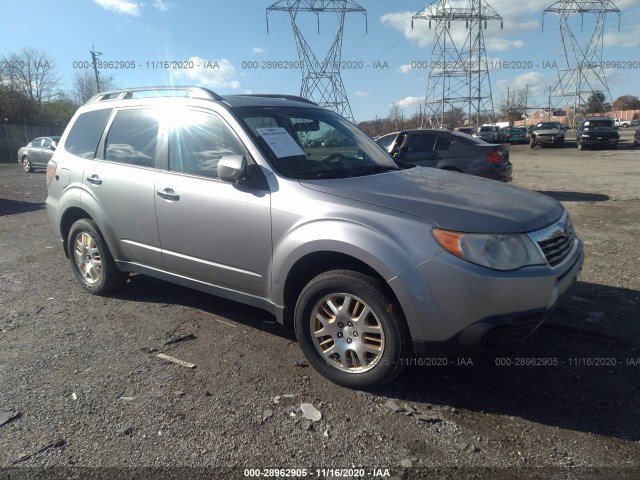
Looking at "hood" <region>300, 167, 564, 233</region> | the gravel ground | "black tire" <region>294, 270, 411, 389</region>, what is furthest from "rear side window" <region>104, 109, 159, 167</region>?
"black tire" <region>294, 270, 411, 389</region>

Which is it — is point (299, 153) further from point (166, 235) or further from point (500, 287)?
point (500, 287)

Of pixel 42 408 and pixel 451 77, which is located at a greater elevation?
pixel 451 77

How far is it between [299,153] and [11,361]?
104 inches

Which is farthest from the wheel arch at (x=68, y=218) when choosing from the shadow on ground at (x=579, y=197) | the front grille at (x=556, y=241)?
the shadow on ground at (x=579, y=197)

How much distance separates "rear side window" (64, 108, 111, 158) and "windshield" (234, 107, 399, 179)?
1823mm

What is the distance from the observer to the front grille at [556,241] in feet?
9.44

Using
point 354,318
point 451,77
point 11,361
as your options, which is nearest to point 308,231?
point 354,318

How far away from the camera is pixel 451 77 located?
4822cm

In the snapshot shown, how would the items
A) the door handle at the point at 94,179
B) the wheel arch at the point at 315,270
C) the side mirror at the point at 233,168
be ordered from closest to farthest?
1. the wheel arch at the point at 315,270
2. the side mirror at the point at 233,168
3. the door handle at the point at 94,179

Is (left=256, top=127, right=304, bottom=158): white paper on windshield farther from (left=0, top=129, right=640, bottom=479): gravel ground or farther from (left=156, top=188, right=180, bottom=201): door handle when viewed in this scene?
(left=0, top=129, right=640, bottom=479): gravel ground

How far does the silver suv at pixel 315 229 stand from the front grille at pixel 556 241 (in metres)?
0.01

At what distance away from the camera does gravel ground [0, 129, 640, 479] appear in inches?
96.7

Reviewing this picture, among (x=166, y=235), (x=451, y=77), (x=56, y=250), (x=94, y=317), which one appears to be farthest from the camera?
(x=451, y=77)

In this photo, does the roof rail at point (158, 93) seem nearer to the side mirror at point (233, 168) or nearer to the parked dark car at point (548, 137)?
the side mirror at point (233, 168)
